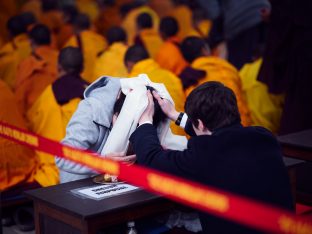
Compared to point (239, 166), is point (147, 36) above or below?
above

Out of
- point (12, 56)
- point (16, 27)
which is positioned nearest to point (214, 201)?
point (12, 56)

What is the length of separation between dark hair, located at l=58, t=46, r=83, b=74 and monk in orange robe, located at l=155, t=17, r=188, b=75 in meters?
1.78

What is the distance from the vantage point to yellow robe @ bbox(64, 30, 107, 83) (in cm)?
734

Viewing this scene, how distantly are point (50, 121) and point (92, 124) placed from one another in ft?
4.42

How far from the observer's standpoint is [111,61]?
652 cm

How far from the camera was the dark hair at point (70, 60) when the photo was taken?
15.2 ft

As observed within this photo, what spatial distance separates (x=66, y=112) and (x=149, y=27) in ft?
11.3

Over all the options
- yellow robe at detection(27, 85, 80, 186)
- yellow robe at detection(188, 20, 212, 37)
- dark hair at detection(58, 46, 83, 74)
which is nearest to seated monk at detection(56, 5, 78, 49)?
yellow robe at detection(188, 20, 212, 37)

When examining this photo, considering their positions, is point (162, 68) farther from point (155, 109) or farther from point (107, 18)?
point (107, 18)

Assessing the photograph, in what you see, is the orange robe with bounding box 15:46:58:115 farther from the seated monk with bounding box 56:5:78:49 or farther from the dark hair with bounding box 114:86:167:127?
the seated monk with bounding box 56:5:78:49

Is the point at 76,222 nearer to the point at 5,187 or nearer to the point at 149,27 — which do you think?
the point at 5,187

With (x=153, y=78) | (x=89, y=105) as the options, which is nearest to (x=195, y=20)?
(x=153, y=78)

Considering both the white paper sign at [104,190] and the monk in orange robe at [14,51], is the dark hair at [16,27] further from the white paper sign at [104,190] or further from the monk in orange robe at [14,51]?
the white paper sign at [104,190]

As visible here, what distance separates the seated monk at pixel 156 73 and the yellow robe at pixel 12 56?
5.28 ft
